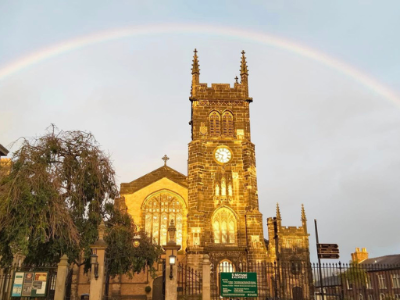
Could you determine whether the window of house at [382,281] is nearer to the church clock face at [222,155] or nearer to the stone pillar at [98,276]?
the church clock face at [222,155]

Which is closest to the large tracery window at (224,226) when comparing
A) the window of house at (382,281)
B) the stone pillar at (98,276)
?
the stone pillar at (98,276)

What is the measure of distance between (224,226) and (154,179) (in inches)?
305

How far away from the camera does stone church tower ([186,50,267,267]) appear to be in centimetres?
3281

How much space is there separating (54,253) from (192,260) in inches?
599

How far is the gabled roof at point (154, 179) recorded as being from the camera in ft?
119

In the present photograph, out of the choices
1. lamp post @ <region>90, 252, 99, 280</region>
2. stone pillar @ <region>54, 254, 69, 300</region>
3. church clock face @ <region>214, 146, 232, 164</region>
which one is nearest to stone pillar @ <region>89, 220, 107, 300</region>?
lamp post @ <region>90, 252, 99, 280</region>

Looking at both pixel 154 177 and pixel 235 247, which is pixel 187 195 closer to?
pixel 154 177

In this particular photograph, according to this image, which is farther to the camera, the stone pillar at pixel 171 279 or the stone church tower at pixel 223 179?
→ the stone church tower at pixel 223 179

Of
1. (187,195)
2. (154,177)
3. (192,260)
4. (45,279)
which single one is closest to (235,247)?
(192,260)

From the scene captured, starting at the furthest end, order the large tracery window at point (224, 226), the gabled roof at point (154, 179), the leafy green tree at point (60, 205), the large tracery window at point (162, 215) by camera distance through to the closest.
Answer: the gabled roof at point (154, 179) < the large tracery window at point (162, 215) < the large tracery window at point (224, 226) < the leafy green tree at point (60, 205)

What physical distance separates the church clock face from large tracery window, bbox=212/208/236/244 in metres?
4.46

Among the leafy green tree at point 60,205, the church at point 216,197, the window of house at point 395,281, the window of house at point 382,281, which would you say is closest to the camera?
the leafy green tree at point 60,205

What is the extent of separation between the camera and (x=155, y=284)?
1303 inches

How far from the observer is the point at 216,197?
3481cm
